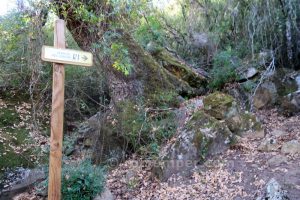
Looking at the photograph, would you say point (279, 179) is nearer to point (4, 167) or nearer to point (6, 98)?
point (4, 167)

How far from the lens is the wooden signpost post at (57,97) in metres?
3.02

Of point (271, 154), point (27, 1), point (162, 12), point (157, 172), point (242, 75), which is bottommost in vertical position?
point (157, 172)

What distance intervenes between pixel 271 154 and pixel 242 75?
9.15 ft

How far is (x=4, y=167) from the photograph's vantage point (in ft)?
18.9

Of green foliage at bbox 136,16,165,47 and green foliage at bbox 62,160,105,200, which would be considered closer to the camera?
green foliage at bbox 62,160,105,200

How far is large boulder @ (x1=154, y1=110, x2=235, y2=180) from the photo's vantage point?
5035 millimetres

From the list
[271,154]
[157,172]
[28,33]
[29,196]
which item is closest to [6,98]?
[29,196]

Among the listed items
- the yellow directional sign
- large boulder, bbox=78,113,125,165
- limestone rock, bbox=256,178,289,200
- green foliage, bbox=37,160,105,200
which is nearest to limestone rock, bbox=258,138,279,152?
limestone rock, bbox=256,178,289,200

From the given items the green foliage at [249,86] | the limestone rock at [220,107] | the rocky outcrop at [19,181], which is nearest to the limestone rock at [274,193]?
the limestone rock at [220,107]

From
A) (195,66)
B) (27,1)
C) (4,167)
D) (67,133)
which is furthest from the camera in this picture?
(195,66)

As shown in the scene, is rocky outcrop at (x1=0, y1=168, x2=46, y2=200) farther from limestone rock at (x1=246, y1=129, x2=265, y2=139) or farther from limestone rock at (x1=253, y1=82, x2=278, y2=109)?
limestone rock at (x1=253, y1=82, x2=278, y2=109)

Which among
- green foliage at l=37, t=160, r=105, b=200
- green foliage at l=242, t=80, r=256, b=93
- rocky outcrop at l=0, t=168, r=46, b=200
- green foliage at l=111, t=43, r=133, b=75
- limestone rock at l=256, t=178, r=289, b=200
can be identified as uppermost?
green foliage at l=111, t=43, r=133, b=75

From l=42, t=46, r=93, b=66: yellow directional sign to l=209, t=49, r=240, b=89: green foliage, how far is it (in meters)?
4.90

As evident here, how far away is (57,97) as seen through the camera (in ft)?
10.2
